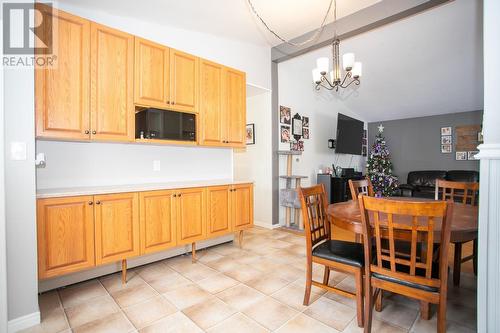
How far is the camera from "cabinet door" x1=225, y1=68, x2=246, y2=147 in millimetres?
3266

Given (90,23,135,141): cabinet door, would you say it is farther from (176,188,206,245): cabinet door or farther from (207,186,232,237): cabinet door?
(207,186,232,237): cabinet door

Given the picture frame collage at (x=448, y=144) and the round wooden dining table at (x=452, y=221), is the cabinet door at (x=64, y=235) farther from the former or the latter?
the picture frame collage at (x=448, y=144)

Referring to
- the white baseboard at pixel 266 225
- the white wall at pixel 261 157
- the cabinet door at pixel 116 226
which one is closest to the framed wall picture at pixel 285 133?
the white wall at pixel 261 157

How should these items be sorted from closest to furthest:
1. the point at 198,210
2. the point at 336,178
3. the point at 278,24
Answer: the point at 198,210, the point at 278,24, the point at 336,178

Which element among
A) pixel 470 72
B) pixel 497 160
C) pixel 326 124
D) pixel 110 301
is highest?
pixel 470 72

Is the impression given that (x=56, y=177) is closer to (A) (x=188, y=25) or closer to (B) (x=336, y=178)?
(A) (x=188, y=25)

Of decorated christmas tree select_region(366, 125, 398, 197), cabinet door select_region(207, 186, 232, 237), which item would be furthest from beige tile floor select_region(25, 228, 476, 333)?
decorated christmas tree select_region(366, 125, 398, 197)

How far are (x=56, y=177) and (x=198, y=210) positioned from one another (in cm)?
135

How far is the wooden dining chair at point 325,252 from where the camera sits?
1693mm

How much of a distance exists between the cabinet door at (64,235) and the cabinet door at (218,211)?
1176mm

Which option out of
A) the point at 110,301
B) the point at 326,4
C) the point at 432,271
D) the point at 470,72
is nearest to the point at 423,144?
the point at 470,72

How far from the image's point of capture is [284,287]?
2266 millimetres

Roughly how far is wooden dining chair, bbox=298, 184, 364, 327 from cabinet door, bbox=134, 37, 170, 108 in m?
1.76

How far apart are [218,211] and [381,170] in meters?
5.26
